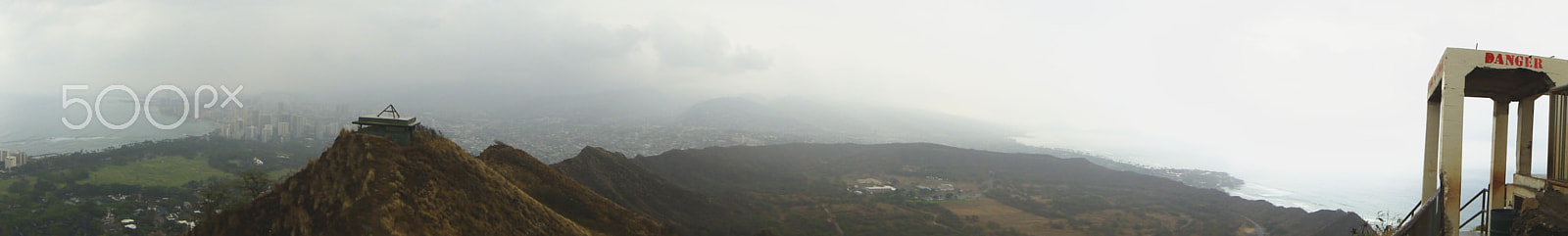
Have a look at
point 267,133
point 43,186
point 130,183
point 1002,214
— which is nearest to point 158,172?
point 130,183

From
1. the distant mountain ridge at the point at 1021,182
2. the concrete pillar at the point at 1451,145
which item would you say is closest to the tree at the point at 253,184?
the concrete pillar at the point at 1451,145

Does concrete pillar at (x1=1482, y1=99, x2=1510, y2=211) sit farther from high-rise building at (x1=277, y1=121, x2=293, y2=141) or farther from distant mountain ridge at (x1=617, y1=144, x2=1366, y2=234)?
high-rise building at (x1=277, y1=121, x2=293, y2=141)

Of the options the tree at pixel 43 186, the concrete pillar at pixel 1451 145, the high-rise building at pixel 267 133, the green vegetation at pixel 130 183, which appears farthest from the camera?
the high-rise building at pixel 267 133

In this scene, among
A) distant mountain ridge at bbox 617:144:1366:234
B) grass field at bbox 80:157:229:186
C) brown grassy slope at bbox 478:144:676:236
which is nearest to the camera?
brown grassy slope at bbox 478:144:676:236

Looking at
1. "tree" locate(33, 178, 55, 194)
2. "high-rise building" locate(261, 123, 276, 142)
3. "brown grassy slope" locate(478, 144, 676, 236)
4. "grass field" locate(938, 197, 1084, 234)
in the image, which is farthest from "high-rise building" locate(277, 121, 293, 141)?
"grass field" locate(938, 197, 1084, 234)

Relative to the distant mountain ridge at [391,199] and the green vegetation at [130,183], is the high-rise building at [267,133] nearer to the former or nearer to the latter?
the green vegetation at [130,183]
